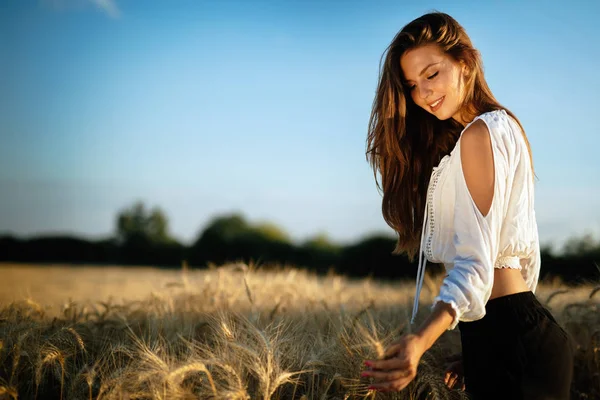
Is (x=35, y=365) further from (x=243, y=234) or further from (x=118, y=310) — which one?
(x=243, y=234)

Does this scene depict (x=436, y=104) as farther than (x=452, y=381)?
No

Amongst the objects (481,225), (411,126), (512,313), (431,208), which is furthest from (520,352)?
(411,126)

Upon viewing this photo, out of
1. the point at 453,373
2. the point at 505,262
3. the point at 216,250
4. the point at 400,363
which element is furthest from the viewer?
the point at 216,250

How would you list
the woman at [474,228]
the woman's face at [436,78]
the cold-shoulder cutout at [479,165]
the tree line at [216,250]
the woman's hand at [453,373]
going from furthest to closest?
the tree line at [216,250] < the woman's hand at [453,373] < the woman's face at [436,78] < the cold-shoulder cutout at [479,165] < the woman at [474,228]

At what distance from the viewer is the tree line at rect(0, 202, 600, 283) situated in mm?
9602

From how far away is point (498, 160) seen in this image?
5.53 feet

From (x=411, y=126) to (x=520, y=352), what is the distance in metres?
1.07

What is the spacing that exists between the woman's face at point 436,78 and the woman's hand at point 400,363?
96cm

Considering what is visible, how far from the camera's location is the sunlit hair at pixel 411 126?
1.99 meters

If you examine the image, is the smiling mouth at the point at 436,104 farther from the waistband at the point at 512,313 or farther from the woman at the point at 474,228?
the waistband at the point at 512,313

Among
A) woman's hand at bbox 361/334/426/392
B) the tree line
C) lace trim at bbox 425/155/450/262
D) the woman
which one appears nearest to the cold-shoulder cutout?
the woman

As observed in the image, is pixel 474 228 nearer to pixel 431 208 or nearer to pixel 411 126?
pixel 431 208

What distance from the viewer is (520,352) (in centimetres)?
167

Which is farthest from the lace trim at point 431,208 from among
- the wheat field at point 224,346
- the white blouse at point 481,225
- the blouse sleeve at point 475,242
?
the wheat field at point 224,346
